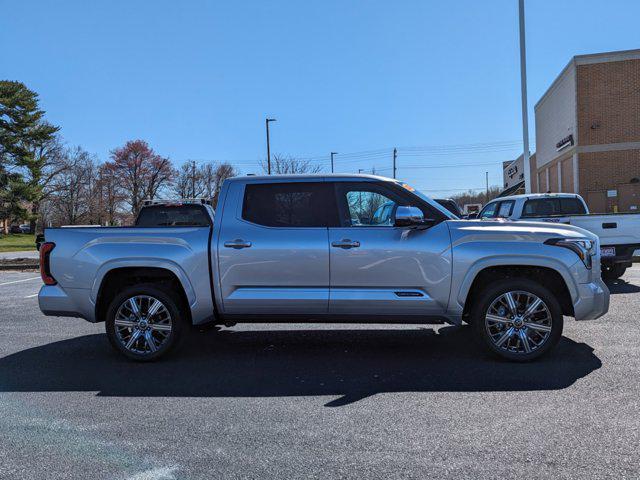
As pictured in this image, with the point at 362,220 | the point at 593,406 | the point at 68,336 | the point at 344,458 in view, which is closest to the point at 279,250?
the point at 362,220

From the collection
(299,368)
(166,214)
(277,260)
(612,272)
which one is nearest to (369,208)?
(277,260)

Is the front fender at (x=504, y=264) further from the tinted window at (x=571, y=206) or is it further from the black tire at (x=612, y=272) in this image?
the tinted window at (x=571, y=206)

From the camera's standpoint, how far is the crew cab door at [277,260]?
209 inches

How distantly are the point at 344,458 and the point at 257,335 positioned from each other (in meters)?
3.72

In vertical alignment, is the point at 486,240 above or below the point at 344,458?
above

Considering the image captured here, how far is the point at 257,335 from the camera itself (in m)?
6.91

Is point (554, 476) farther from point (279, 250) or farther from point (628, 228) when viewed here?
point (628, 228)

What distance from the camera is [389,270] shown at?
523 cm

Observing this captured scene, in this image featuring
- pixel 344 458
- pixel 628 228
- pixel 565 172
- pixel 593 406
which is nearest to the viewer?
pixel 344 458

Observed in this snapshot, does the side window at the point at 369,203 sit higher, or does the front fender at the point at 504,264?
the side window at the point at 369,203

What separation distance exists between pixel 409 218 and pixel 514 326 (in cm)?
154

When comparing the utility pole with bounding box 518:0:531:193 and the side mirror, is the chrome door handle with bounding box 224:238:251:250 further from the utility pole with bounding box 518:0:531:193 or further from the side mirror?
the utility pole with bounding box 518:0:531:193

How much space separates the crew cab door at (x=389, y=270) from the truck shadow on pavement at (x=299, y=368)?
0.64 metres

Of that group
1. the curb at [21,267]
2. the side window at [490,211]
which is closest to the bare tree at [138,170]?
the curb at [21,267]
